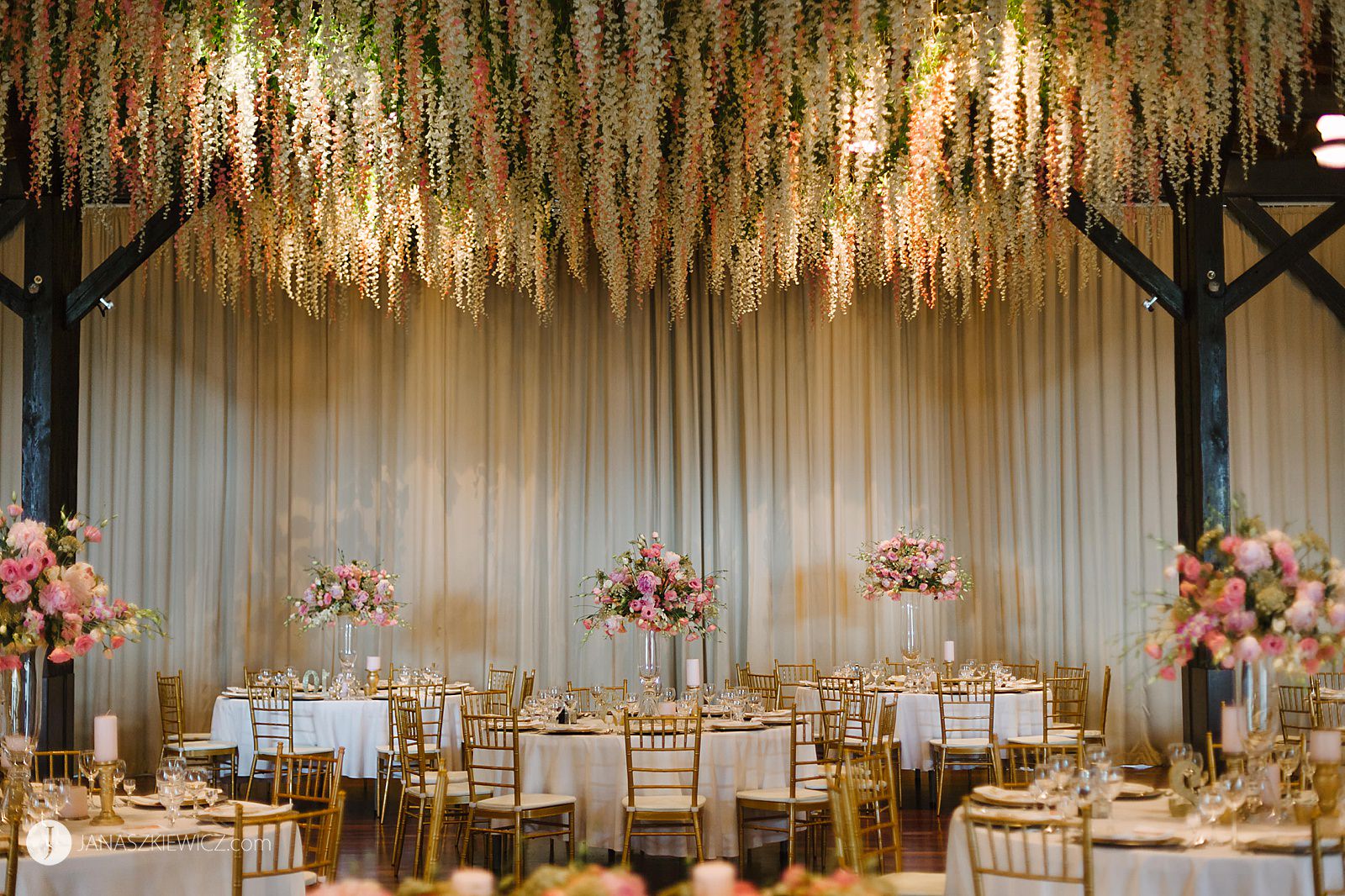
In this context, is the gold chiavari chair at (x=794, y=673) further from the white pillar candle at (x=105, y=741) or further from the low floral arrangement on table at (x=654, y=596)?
the white pillar candle at (x=105, y=741)

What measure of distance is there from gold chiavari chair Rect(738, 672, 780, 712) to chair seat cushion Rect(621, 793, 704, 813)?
7.15 ft

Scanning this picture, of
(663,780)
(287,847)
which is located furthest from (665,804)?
(287,847)

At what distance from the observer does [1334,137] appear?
767 cm

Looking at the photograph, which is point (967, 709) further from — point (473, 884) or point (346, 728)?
point (473, 884)

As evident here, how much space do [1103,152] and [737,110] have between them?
6.10 feet

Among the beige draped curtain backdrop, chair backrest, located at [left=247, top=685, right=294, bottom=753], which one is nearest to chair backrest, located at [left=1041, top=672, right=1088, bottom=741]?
the beige draped curtain backdrop

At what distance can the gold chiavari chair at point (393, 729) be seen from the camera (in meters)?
7.76

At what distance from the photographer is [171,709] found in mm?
9281

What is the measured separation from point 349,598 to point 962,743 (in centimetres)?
409

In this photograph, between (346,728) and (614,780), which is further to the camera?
(346,728)

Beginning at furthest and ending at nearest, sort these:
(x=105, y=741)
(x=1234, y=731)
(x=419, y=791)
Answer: (x=419, y=791), (x=105, y=741), (x=1234, y=731)

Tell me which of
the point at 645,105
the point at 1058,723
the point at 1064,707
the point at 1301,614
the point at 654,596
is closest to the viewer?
the point at 1301,614

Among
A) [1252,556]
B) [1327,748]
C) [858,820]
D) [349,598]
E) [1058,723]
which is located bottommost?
[1058,723]

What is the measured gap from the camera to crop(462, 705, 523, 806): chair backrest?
622 cm
